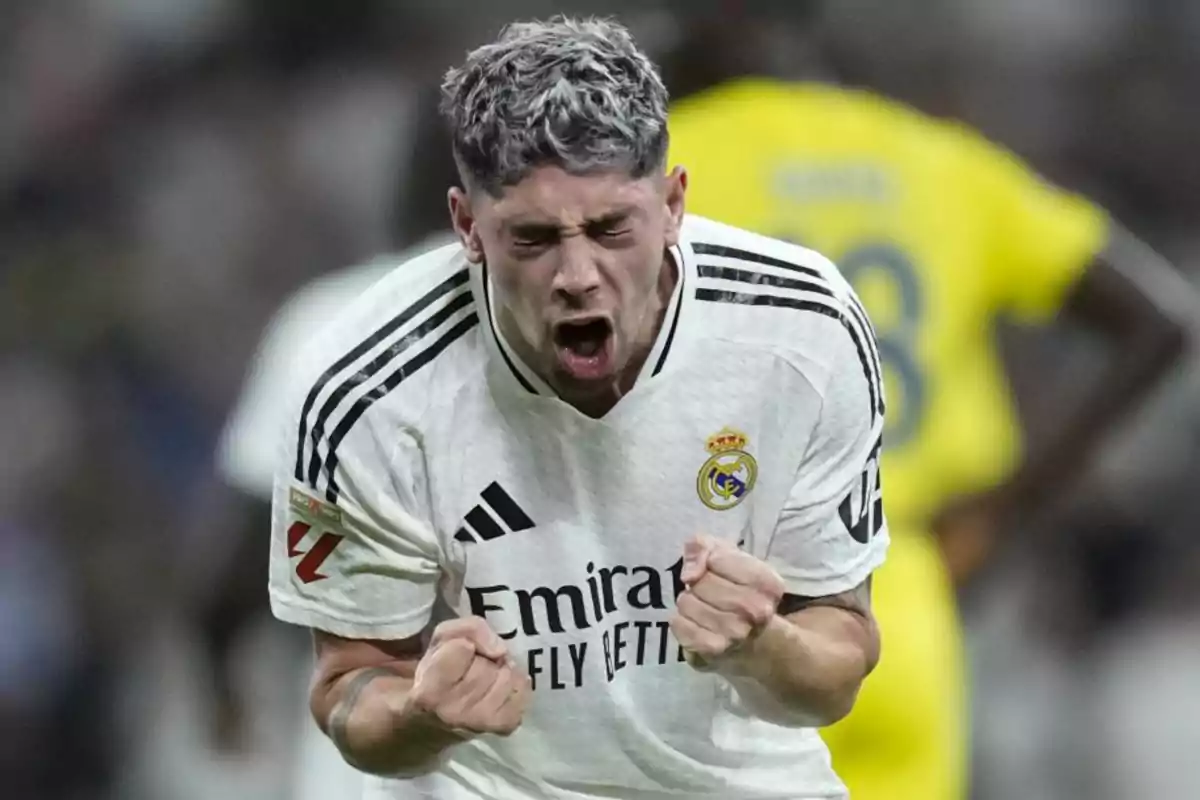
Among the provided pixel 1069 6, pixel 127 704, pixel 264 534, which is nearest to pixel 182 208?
pixel 127 704

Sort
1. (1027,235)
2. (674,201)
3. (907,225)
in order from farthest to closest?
(1027,235) → (907,225) → (674,201)

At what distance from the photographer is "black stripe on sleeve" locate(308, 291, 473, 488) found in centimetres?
166

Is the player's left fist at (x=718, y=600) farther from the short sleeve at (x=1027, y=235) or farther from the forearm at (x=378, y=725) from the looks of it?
the short sleeve at (x=1027, y=235)

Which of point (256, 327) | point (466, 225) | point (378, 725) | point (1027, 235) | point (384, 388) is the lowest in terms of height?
point (378, 725)

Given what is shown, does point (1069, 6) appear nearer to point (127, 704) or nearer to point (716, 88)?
point (716, 88)

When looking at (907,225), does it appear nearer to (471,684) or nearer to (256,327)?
(471,684)

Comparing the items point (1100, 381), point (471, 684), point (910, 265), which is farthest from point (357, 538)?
point (1100, 381)

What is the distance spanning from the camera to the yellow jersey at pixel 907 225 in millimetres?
2352

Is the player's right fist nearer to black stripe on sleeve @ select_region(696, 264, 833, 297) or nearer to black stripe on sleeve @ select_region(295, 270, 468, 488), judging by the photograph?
black stripe on sleeve @ select_region(295, 270, 468, 488)

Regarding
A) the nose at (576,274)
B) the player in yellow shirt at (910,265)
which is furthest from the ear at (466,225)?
the player in yellow shirt at (910,265)

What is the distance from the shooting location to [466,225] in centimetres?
162

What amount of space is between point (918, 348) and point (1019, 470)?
444 mm

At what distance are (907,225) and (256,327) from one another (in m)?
1.79

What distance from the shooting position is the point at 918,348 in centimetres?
246
